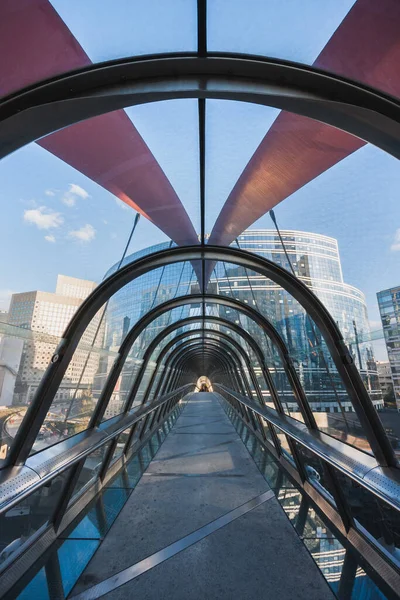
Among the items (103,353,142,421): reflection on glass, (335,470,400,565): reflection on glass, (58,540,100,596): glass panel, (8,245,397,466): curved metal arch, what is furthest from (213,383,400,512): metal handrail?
(103,353,142,421): reflection on glass

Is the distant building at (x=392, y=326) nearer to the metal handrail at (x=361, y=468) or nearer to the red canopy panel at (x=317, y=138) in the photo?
the metal handrail at (x=361, y=468)

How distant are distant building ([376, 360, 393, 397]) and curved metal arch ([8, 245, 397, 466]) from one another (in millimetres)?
359

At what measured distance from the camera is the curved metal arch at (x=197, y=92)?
1862 millimetres

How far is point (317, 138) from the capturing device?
2680mm

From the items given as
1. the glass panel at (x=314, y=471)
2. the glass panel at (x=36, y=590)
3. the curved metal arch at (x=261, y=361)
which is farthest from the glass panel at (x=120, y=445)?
the glass panel at (x=314, y=471)

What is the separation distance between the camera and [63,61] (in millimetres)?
1813

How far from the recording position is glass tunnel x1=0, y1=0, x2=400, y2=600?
5.88 feet

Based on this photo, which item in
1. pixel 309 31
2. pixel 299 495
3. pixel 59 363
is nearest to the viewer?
pixel 309 31

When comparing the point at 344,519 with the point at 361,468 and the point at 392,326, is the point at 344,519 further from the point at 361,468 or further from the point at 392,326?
the point at 392,326

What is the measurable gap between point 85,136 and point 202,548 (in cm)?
473

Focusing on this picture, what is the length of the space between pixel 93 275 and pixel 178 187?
1.78 metres

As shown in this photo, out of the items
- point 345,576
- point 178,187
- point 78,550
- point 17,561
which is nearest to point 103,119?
point 178,187

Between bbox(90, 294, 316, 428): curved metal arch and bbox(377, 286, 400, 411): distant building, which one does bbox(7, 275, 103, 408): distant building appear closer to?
bbox(90, 294, 316, 428): curved metal arch

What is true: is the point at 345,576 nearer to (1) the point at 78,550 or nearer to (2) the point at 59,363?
(1) the point at 78,550
